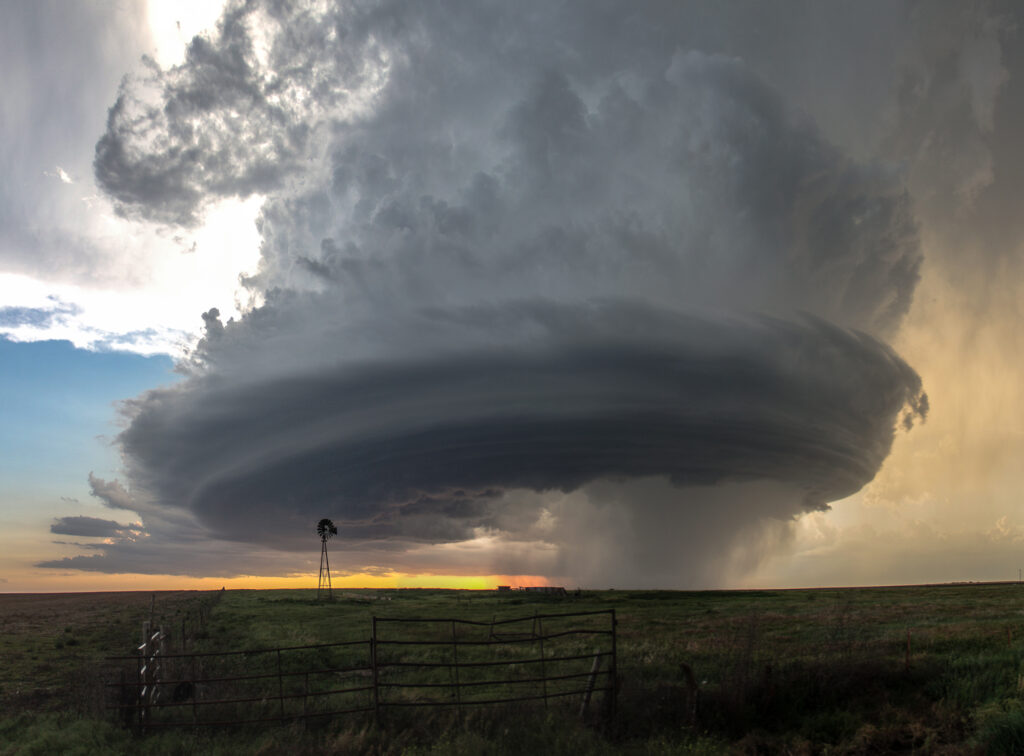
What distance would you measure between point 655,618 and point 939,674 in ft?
127

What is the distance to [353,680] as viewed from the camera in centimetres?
2983

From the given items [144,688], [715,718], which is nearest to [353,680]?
[144,688]

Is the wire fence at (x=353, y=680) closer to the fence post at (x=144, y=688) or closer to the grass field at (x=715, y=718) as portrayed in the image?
the fence post at (x=144, y=688)

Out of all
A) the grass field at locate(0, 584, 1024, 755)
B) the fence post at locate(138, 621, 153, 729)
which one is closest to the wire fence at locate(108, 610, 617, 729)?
the fence post at locate(138, 621, 153, 729)

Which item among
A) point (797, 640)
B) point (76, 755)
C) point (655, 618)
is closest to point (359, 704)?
point (76, 755)

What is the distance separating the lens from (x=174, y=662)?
27750mm

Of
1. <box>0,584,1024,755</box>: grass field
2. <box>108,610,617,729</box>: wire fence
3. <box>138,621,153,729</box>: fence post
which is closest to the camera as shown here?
<box>0,584,1024,755</box>: grass field

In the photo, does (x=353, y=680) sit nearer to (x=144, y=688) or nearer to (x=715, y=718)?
(x=144, y=688)

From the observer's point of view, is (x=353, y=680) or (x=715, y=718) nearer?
(x=715, y=718)

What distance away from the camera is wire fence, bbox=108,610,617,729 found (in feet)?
63.5

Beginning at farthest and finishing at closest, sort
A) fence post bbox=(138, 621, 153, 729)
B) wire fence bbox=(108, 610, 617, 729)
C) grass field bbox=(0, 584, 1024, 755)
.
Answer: fence post bbox=(138, 621, 153, 729) < wire fence bbox=(108, 610, 617, 729) < grass field bbox=(0, 584, 1024, 755)

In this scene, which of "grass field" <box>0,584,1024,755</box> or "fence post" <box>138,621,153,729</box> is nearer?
"grass field" <box>0,584,1024,755</box>

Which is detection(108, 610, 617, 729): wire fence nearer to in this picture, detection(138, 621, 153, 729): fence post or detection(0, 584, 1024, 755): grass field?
detection(138, 621, 153, 729): fence post

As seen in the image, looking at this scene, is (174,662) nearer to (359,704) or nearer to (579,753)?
(359,704)
